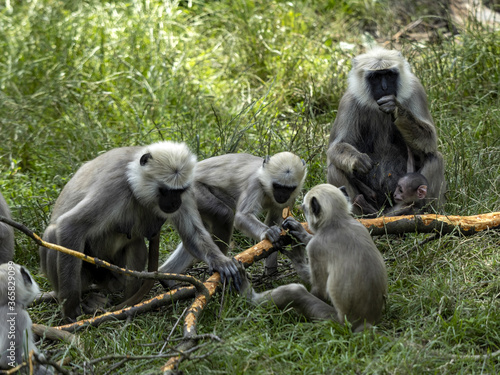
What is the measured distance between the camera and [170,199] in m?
5.18

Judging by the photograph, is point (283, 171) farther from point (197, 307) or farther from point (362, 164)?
point (197, 307)

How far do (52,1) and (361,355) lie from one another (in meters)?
9.29

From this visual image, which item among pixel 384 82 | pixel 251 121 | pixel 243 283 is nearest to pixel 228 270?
pixel 243 283

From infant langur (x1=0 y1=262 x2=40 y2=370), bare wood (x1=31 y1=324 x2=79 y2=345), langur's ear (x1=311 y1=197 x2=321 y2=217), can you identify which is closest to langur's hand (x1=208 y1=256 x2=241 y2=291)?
langur's ear (x1=311 y1=197 x2=321 y2=217)

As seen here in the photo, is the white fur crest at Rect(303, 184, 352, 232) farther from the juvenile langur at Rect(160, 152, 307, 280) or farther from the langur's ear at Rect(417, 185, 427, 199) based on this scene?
the langur's ear at Rect(417, 185, 427, 199)

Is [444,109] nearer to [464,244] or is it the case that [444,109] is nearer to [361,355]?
[464,244]

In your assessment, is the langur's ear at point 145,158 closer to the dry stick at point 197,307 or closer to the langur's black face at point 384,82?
the dry stick at point 197,307

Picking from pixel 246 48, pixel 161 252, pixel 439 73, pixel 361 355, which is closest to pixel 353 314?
pixel 361 355

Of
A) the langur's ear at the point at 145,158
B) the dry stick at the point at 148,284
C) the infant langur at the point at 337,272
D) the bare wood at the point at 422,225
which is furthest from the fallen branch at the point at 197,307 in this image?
the langur's ear at the point at 145,158

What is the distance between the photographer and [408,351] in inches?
162

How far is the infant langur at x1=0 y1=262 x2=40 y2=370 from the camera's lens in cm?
401

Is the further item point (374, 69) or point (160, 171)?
point (374, 69)

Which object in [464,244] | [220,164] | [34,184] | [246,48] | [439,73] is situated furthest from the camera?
[246,48]

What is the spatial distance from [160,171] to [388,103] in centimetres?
221
